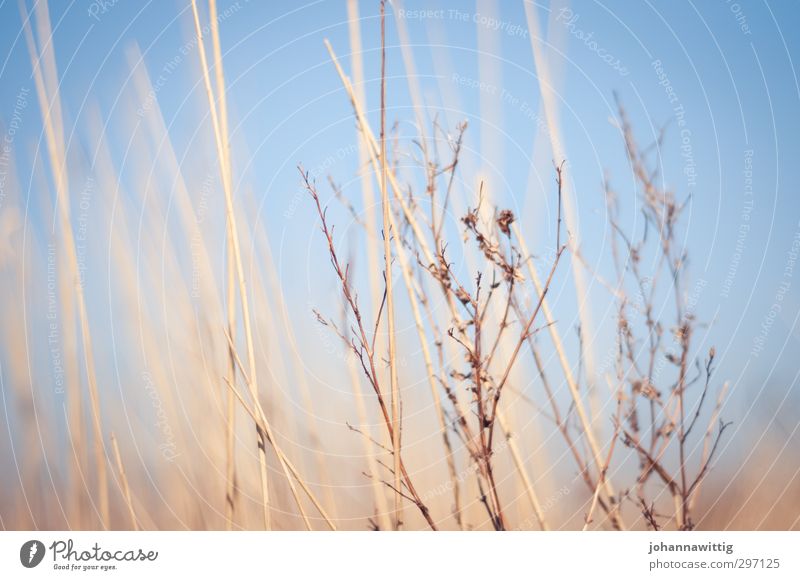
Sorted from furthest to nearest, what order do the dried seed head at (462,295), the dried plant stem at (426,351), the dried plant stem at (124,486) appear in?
the dried plant stem at (124,486) < the dried plant stem at (426,351) < the dried seed head at (462,295)

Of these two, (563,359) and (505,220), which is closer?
(505,220)

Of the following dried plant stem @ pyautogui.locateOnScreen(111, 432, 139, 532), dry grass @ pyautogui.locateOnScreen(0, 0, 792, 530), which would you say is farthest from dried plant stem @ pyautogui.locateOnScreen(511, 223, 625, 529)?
dried plant stem @ pyautogui.locateOnScreen(111, 432, 139, 532)

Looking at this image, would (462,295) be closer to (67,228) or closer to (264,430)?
(264,430)

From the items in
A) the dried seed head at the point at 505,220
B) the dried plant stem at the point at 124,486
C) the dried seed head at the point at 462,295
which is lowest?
the dried plant stem at the point at 124,486

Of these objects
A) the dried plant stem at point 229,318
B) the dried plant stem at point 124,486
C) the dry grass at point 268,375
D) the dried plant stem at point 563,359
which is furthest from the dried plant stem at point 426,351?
the dried plant stem at point 124,486

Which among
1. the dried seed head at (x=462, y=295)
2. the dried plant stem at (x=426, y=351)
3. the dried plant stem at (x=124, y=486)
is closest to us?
the dried seed head at (x=462, y=295)

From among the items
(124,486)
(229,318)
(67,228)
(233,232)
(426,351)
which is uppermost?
(67,228)

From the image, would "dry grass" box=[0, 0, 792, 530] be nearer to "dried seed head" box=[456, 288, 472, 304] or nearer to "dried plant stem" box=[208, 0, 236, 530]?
"dried plant stem" box=[208, 0, 236, 530]

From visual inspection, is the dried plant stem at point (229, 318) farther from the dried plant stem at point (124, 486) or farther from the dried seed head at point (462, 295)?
the dried seed head at point (462, 295)

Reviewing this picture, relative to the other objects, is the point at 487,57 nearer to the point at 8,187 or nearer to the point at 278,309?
the point at 278,309

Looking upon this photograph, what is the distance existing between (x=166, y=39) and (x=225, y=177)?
584 mm

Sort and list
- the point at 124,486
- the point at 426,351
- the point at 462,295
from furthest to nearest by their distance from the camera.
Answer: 1. the point at 124,486
2. the point at 426,351
3. the point at 462,295

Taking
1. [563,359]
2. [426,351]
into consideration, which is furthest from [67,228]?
[563,359]
